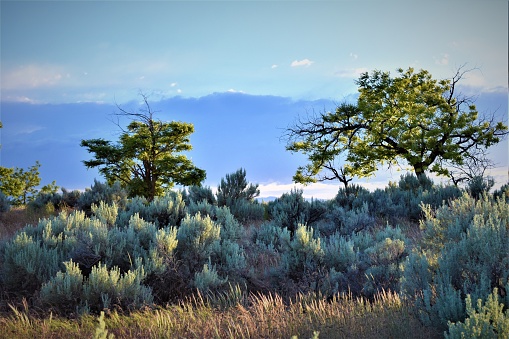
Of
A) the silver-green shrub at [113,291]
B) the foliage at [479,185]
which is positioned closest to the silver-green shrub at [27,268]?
the silver-green shrub at [113,291]

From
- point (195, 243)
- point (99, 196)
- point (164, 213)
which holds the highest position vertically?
point (99, 196)

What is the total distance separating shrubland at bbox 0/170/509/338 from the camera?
493 cm

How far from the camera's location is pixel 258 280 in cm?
795

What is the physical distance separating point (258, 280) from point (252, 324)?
2.89m

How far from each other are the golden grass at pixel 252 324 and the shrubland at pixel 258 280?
0.07 ft

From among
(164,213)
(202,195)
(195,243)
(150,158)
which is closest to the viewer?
(195,243)

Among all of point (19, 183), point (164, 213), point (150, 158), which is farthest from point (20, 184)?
point (164, 213)

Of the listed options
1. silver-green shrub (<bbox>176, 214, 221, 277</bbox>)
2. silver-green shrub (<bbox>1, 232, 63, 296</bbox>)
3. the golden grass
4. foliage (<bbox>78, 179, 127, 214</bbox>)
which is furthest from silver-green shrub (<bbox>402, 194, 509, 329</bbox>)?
foliage (<bbox>78, 179, 127, 214</bbox>)

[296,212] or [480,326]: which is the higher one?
[296,212]

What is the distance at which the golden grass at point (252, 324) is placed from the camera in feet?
15.8

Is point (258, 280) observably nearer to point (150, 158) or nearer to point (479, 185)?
point (479, 185)

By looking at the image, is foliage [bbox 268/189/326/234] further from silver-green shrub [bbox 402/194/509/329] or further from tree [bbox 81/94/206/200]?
tree [bbox 81/94/206/200]

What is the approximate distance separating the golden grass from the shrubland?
0.02 meters

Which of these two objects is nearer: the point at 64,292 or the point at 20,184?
the point at 64,292
